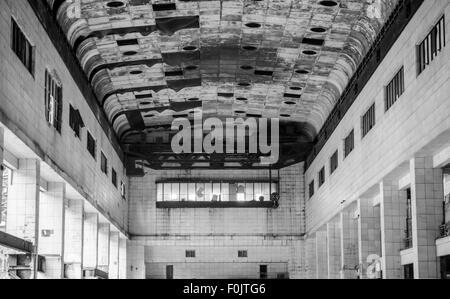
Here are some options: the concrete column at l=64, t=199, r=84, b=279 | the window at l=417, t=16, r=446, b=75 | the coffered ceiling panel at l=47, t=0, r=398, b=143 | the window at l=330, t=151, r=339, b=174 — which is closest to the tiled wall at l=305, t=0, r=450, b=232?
the window at l=417, t=16, r=446, b=75

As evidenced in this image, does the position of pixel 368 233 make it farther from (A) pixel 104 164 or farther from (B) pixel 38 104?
(B) pixel 38 104

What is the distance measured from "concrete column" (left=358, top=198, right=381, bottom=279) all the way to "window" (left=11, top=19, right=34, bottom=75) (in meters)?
18.0

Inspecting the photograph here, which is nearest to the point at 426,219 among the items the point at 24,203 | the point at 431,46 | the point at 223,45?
the point at 431,46

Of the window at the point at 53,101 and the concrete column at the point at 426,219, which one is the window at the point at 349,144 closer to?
the concrete column at the point at 426,219

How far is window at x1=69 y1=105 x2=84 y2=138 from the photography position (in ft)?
121

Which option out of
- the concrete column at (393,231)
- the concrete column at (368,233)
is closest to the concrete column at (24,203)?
the concrete column at (393,231)

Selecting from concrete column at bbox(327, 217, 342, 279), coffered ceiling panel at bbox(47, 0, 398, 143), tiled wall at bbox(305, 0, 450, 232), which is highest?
coffered ceiling panel at bbox(47, 0, 398, 143)

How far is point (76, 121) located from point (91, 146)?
5.35 meters

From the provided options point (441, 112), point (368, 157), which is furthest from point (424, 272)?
point (368, 157)

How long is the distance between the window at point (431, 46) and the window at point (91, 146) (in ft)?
66.1

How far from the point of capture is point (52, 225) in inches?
1391

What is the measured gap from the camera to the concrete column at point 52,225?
35.2 metres

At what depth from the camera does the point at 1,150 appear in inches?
986

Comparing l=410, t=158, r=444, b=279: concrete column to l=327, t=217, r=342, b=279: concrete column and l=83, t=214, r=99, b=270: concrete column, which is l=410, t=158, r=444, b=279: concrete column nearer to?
l=327, t=217, r=342, b=279: concrete column
